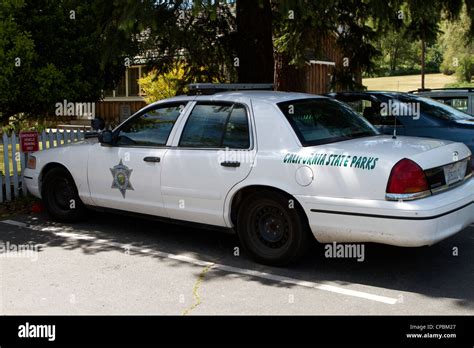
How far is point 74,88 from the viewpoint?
916 cm

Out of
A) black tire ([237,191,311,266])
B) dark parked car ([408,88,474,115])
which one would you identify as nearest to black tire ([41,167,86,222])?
black tire ([237,191,311,266])

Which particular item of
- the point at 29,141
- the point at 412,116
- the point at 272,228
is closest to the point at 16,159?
the point at 29,141

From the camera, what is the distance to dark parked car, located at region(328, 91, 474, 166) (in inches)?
330

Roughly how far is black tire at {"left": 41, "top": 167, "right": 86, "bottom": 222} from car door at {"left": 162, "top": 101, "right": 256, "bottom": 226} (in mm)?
1683

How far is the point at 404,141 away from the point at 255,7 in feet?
17.6

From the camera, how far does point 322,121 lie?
18.2 ft

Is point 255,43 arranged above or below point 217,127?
above

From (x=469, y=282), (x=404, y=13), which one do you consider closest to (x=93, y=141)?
(x=469, y=282)

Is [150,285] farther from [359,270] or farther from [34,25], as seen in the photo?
[34,25]

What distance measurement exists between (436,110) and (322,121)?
13.4 feet

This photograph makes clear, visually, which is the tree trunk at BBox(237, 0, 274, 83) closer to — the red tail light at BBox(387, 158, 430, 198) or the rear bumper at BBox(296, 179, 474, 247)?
the rear bumper at BBox(296, 179, 474, 247)

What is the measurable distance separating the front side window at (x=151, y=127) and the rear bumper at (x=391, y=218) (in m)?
1.84

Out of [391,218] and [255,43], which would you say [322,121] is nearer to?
[391,218]

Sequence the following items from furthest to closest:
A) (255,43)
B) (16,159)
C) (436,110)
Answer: (255,43) < (436,110) < (16,159)
